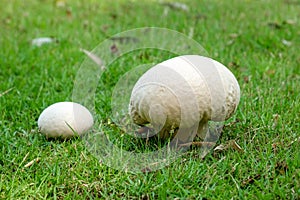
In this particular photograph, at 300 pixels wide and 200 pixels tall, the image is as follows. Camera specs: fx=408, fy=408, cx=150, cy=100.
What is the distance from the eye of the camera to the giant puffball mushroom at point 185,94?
1.86 metres

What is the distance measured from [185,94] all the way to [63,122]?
702 millimetres

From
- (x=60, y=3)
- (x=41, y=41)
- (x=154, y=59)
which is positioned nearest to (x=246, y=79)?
(x=154, y=59)

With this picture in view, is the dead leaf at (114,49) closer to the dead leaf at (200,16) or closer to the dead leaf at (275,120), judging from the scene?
the dead leaf at (200,16)

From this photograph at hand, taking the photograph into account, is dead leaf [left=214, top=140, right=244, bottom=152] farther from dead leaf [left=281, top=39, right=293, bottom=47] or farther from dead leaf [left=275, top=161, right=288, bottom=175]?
dead leaf [left=281, top=39, right=293, bottom=47]

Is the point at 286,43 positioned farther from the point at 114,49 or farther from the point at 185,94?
the point at 185,94

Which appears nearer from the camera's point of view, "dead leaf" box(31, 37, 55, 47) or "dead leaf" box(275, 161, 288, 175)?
"dead leaf" box(275, 161, 288, 175)

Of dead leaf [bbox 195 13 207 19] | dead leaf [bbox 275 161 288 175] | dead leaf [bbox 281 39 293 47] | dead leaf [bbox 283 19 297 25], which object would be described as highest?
dead leaf [bbox 283 19 297 25]

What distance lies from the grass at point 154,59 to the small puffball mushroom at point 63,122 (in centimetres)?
6

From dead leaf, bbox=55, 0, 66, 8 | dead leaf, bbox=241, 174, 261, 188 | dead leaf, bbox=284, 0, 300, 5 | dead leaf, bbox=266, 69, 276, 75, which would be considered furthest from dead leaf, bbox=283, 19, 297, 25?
dead leaf, bbox=241, 174, 261, 188

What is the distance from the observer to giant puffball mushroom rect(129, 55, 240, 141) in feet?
6.12

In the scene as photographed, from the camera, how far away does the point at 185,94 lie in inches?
73.1

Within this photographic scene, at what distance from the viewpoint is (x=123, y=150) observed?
6.71 feet

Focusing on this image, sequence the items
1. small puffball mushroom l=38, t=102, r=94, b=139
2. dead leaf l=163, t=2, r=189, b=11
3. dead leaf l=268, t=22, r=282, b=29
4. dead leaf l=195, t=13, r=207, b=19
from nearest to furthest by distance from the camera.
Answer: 1. small puffball mushroom l=38, t=102, r=94, b=139
2. dead leaf l=268, t=22, r=282, b=29
3. dead leaf l=195, t=13, r=207, b=19
4. dead leaf l=163, t=2, r=189, b=11

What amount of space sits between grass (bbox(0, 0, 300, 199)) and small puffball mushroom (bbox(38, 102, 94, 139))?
0.06 meters
